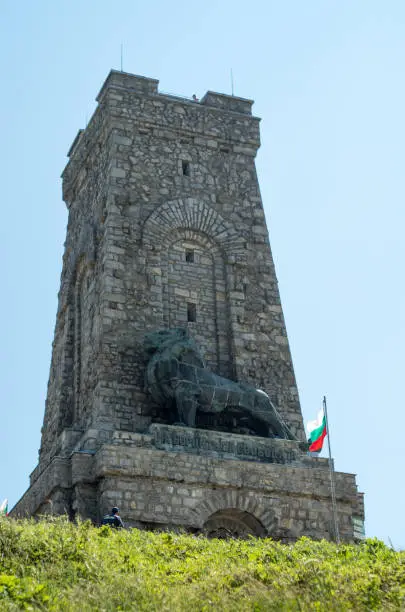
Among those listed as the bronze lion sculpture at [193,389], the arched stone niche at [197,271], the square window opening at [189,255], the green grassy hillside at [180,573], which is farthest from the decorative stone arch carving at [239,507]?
the square window opening at [189,255]

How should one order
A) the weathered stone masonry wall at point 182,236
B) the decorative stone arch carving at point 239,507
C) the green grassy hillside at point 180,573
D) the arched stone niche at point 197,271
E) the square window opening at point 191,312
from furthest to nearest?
the square window opening at point 191,312 → the arched stone niche at point 197,271 → the weathered stone masonry wall at point 182,236 → the decorative stone arch carving at point 239,507 → the green grassy hillside at point 180,573

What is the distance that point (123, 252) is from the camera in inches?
1040

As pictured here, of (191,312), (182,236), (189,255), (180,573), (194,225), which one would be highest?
(194,225)

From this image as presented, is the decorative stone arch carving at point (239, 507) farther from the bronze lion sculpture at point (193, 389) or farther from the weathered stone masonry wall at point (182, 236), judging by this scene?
the weathered stone masonry wall at point (182, 236)

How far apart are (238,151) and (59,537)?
49.7 feet

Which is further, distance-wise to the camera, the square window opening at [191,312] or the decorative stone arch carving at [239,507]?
the square window opening at [191,312]

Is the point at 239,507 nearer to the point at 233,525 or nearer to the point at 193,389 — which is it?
the point at 233,525

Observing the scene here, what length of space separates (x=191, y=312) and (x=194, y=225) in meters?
2.33

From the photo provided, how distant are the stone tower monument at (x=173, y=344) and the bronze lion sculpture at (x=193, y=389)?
0.03 m

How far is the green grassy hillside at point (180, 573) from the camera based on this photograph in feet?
45.8

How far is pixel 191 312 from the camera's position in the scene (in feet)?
88.0

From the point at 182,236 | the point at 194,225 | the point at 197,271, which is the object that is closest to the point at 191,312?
the point at 197,271

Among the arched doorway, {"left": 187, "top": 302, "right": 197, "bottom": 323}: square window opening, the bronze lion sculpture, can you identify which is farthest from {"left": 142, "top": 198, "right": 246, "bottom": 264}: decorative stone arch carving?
the arched doorway

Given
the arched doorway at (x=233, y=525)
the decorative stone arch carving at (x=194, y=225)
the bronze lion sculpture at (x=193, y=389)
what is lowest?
the arched doorway at (x=233, y=525)
